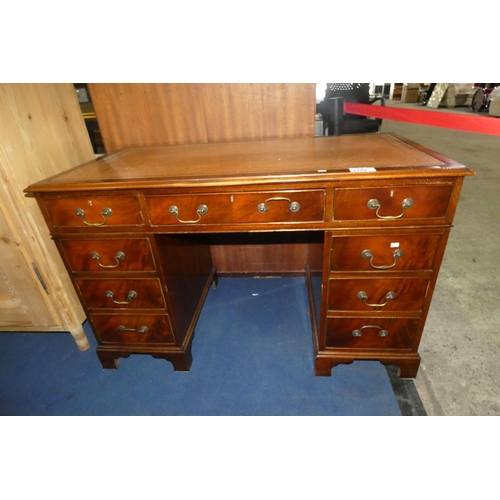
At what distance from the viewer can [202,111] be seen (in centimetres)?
170

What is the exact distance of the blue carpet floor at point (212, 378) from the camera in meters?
1.40

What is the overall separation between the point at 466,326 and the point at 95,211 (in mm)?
2095

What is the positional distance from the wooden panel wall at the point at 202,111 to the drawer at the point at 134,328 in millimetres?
1035

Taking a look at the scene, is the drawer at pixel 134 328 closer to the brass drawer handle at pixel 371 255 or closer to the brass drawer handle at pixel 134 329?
the brass drawer handle at pixel 134 329

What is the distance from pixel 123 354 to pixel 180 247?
641 mm

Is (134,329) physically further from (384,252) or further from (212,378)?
(384,252)

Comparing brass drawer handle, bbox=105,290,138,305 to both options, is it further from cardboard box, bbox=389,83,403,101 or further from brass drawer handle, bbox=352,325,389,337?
cardboard box, bbox=389,83,403,101

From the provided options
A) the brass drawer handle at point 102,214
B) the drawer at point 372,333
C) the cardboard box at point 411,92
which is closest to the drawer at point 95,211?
the brass drawer handle at point 102,214

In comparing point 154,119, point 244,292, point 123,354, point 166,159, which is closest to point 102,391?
point 123,354

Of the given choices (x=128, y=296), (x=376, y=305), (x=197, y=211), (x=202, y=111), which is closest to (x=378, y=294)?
(x=376, y=305)

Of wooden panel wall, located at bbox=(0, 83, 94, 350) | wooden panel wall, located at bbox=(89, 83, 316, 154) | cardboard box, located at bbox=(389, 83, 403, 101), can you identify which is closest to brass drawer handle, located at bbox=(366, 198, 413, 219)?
wooden panel wall, located at bbox=(89, 83, 316, 154)

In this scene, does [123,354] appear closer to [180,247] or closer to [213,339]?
[213,339]

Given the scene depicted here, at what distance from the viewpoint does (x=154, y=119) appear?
5.68 ft

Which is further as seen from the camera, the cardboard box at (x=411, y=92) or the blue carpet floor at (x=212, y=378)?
the cardboard box at (x=411, y=92)
